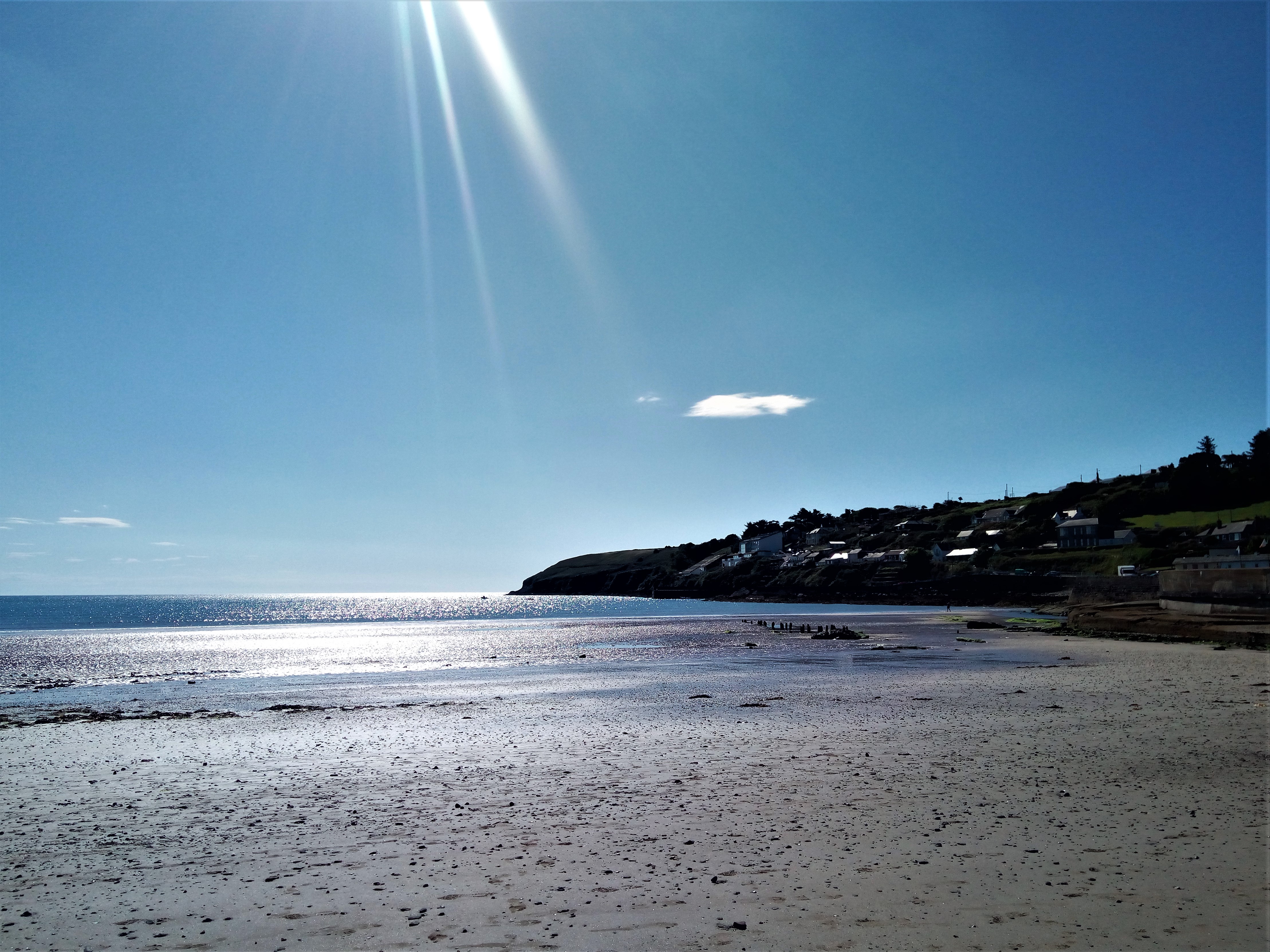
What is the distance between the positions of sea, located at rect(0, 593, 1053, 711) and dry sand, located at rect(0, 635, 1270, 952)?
1301 centimetres

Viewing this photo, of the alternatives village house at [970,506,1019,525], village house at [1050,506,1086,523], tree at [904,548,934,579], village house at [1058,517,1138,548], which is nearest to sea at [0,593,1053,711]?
tree at [904,548,934,579]

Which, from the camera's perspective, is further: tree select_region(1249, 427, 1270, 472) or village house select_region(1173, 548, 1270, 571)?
tree select_region(1249, 427, 1270, 472)

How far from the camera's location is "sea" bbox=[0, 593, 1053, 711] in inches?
1325

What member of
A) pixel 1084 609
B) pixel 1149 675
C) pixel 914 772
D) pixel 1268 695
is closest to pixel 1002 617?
pixel 1084 609

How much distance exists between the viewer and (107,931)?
26.8 feet

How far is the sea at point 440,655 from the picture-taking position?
110ft

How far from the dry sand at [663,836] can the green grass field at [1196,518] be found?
11730 centimetres

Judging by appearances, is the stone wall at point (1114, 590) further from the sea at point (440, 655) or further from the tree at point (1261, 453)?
the tree at point (1261, 453)

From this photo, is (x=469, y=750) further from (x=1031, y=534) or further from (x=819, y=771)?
(x=1031, y=534)

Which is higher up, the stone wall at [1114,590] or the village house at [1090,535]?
the village house at [1090,535]

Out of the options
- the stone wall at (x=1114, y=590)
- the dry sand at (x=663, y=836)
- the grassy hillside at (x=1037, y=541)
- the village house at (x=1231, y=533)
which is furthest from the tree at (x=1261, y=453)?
the dry sand at (x=663, y=836)

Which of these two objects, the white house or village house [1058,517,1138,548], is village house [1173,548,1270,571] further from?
the white house

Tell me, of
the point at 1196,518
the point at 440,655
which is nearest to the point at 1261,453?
the point at 1196,518

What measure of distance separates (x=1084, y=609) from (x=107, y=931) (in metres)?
71.2
